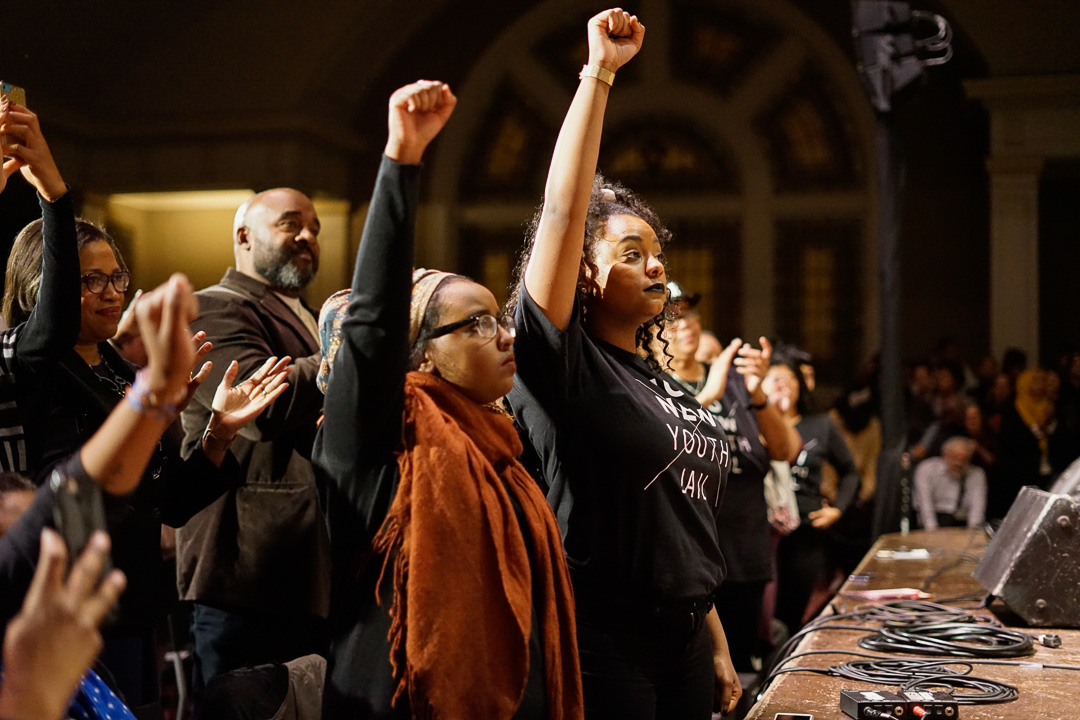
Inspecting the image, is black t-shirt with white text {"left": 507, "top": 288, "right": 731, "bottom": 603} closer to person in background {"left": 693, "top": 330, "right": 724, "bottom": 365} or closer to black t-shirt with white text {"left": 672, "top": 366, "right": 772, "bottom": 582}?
black t-shirt with white text {"left": 672, "top": 366, "right": 772, "bottom": 582}

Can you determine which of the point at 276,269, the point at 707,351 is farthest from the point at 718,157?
the point at 276,269

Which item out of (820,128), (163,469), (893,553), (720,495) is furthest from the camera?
(820,128)

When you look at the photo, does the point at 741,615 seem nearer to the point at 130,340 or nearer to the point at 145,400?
the point at 130,340

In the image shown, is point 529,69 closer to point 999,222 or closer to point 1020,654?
point 999,222

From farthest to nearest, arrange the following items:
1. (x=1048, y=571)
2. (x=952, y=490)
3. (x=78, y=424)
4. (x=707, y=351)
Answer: (x=952, y=490) → (x=707, y=351) → (x=1048, y=571) → (x=78, y=424)

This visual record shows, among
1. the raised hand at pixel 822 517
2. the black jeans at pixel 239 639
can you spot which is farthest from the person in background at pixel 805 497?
the black jeans at pixel 239 639

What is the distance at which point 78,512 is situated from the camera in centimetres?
93

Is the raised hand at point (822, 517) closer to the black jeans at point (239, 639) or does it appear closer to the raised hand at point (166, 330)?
the black jeans at point (239, 639)

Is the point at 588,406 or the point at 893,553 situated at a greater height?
the point at 588,406

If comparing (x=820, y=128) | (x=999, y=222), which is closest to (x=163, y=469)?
(x=999, y=222)

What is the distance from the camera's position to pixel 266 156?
8.11 meters

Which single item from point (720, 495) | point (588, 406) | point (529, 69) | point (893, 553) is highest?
point (529, 69)

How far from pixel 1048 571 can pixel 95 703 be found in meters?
1.96

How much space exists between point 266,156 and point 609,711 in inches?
281
